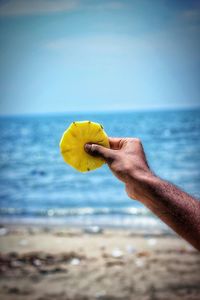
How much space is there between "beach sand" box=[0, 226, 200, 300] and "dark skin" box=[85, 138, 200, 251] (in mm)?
4394

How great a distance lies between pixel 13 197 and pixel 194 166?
10704mm

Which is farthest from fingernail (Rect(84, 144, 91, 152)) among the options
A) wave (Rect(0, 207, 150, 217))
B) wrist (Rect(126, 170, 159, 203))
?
wave (Rect(0, 207, 150, 217))

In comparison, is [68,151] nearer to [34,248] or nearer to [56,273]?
[56,273]

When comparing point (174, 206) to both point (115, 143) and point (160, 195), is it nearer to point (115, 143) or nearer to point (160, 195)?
point (160, 195)

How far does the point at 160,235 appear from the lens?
948cm

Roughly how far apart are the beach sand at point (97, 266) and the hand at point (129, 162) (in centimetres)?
434

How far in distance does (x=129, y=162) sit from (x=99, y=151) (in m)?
0.16

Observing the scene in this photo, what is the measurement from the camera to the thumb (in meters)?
1.99

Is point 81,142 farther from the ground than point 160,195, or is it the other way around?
point 81,142

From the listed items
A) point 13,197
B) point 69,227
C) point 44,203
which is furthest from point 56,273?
point 13,197

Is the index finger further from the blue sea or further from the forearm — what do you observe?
the blue sea

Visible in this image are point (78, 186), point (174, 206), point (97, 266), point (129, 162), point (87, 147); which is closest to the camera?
point (174, 206)

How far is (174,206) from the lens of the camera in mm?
1788

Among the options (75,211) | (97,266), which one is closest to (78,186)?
(75,211)
